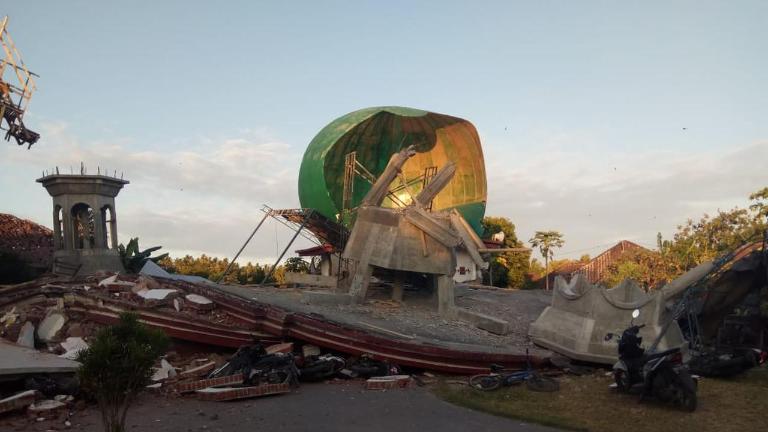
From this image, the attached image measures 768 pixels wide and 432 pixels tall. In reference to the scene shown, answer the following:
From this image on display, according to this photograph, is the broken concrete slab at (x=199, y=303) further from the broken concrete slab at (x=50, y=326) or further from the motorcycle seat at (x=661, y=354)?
the motorcycle seat at (x=661, y=354)

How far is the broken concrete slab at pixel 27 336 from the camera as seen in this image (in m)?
14.3

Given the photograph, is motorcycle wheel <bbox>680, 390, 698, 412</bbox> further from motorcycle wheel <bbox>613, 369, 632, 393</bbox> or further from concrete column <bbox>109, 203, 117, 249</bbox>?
concrete column <bbox>109, 203, 117, 249</bbox>

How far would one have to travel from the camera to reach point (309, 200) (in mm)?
33188

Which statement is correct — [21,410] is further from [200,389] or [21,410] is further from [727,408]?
[727,408]

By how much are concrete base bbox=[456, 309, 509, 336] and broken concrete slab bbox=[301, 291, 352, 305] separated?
414 centimetres

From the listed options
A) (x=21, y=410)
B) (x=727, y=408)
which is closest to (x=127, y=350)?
(x=21, y=410)

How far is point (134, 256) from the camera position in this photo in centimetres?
3055

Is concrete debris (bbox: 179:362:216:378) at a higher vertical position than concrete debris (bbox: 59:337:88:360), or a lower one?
lower

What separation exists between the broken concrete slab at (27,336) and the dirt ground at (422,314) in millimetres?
6108

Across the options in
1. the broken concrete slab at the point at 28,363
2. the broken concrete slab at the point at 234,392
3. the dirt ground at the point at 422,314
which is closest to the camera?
the broken concrete slab at the point at 234,392

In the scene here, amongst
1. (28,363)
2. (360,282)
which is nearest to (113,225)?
(360,282)

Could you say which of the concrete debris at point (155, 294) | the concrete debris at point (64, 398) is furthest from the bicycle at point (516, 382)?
the concrete debris at point (155, 294)

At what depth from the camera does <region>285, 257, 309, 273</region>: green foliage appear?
42.2m

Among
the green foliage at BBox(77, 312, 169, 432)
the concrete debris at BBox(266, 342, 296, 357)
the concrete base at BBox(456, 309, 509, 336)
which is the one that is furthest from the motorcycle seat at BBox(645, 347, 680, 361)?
the concrete base at BBox(456, 309, 509, 336)
